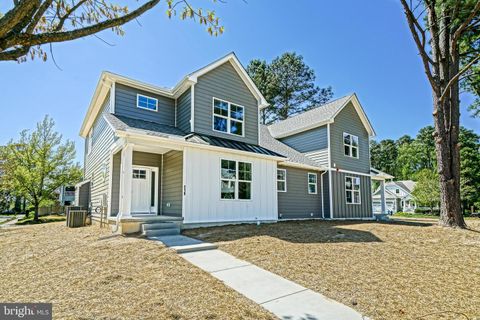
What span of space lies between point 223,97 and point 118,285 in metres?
9.30

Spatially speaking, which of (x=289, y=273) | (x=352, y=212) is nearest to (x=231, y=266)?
(x=289, y=273)

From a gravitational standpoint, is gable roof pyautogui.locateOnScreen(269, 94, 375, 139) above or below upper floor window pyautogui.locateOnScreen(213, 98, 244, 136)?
above

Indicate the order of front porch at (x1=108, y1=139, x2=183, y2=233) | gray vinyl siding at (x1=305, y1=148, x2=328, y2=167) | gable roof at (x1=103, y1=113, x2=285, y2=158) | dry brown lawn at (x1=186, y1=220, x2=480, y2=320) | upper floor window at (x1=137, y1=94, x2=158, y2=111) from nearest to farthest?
dry brown lawn at (x1=186, y1=220, x2=480, y2=320) < gable roof at (x1=103, y1=113, x2=285, y2=158) < front porch at (x1=108, y1=139, x2=183, y2=233) < upper floor window at (x1=137, y1=94, x2=158, y2=111) < gray vinyl siding at (x1=305, y1=148, x2=328, y2=167)

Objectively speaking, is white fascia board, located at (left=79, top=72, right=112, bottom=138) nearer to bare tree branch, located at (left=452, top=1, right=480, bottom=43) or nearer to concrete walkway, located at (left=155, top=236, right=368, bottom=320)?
concrete walkway, located at (left=155, top=236, right=368, bottom=320)

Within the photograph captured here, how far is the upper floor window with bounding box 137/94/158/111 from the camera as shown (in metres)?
11.4

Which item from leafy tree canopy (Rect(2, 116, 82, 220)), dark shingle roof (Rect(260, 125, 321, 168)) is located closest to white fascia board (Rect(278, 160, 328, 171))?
dark shingle roof (Rect(260, 125, 321, 168))

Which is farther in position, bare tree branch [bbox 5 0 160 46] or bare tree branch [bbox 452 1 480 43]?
bare tree branch [bbox 452 1 480 43]

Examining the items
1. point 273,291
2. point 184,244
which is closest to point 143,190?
point 184,244

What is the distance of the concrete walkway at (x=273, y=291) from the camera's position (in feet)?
11.3

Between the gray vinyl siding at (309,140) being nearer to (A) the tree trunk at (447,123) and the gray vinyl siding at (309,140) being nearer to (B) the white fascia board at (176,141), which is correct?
(A) the tree trunk at (447,123)

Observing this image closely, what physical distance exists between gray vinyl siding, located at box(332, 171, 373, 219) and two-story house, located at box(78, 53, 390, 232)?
0.19 feet

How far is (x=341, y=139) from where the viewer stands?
1616 cm

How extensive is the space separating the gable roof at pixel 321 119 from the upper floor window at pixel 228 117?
5.59 m

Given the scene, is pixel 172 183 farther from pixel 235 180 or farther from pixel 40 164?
pixel 40 164
